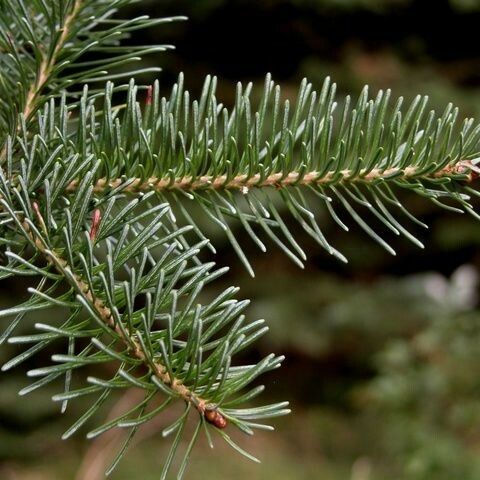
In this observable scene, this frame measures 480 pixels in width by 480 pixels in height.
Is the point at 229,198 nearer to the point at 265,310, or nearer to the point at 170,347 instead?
the point at 170,347

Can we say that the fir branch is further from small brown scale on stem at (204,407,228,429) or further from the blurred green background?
the blurred green background

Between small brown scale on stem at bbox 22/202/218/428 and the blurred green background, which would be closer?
small brown scale on stem at bbox 22/202/218/428

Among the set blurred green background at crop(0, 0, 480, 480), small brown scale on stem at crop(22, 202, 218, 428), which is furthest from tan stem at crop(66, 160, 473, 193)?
blurred green background at crop(0, 0, 480, 480)

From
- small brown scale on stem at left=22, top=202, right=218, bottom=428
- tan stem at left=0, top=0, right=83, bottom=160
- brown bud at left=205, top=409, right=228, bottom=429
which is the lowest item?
brown bud at left=205, top=409, right=228, bottom=429

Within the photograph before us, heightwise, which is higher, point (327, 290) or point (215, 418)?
point (215, 418)

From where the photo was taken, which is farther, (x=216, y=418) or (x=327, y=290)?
(x=327, y=290)

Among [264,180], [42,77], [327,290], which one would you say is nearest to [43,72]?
[42,77]

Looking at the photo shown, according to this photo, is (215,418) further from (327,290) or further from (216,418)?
(327,290)
